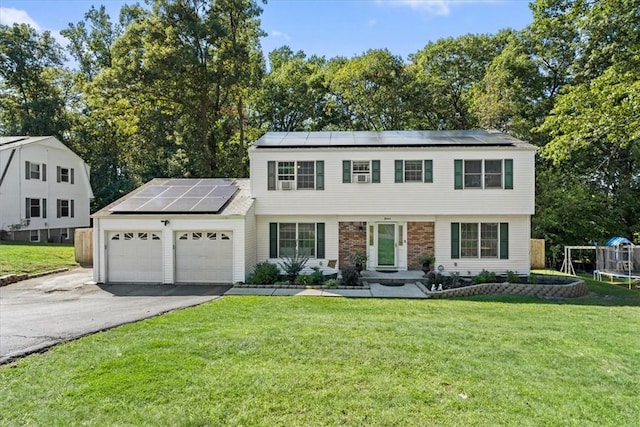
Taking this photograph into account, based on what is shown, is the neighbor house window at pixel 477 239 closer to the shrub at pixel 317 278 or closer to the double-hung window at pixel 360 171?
the double-hung window at pixel 360 171

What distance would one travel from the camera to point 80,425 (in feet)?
13.0

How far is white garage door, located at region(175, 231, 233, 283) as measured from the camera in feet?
47.3

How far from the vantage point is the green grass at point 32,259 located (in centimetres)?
1500

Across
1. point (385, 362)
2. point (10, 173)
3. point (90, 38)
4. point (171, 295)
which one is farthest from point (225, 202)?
point (90, 38)

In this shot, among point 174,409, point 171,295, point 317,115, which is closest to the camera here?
point 174,409

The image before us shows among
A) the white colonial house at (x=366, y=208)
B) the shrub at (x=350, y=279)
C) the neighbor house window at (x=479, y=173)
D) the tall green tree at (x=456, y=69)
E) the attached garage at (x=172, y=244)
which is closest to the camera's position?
the shrub at (x=350, y=279)

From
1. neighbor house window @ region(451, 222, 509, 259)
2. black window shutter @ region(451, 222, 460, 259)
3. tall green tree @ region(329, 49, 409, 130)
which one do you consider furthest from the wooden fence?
tall green tree @ region(329, 49, 409, 130)

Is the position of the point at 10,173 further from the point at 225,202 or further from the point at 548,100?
the point at 548,100

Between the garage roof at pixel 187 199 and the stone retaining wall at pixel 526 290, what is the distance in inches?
320

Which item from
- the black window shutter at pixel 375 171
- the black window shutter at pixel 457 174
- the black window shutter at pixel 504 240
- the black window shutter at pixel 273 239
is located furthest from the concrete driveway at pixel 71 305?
the black window shutter at pixel 504 240

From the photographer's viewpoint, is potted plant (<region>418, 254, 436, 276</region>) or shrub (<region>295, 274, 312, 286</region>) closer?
shrub (<region>295, 274, 312, 286</region>)

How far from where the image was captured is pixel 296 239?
16234 mm

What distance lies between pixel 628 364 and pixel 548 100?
23.4m

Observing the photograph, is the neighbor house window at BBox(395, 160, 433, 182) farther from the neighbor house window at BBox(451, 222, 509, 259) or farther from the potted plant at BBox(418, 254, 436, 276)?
the potted plant at BBox(418, 254, 436, 276)
